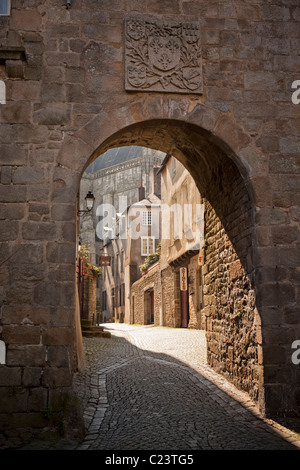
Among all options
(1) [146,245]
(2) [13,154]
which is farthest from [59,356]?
(1) [146,245]

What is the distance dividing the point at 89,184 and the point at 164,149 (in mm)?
49039

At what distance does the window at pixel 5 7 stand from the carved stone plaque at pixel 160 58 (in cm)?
141

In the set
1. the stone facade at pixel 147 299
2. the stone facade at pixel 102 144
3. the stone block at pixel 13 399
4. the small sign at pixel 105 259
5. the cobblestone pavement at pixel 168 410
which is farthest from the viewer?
the small sign at pixel 105 259

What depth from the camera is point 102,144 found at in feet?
17.7

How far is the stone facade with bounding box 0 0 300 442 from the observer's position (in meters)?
4.78

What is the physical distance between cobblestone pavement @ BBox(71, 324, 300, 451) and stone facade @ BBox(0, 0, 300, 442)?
1.40 feet

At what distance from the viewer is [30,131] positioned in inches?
203

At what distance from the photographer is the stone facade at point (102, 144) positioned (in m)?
4.78

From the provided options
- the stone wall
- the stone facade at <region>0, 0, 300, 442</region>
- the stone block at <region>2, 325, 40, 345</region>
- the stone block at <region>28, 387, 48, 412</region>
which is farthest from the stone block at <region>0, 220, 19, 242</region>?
the stone wall

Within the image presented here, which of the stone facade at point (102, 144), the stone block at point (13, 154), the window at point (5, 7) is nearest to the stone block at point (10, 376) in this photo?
the stone facade at point (102, 144)

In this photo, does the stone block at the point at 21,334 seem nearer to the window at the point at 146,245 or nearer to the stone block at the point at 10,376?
the stone block at the point at 10,376

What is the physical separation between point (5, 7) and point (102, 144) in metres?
2.01

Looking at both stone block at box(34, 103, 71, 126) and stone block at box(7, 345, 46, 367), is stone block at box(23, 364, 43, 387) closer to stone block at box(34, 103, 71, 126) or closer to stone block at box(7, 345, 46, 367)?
stone block at box(7, 345, 46, 367)
